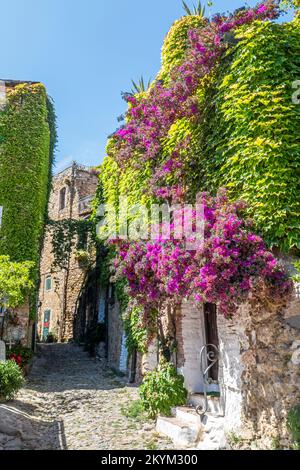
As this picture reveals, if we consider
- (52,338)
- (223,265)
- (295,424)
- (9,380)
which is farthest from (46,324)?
(295,424)

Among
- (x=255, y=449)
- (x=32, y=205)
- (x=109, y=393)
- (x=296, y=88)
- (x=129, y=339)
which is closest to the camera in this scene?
(x=255, y=449)

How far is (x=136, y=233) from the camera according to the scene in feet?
32.1

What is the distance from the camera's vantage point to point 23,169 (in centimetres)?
1303

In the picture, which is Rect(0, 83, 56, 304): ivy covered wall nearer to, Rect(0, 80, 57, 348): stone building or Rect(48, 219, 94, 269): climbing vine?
Rect(0, 80, 57, 348): stone building

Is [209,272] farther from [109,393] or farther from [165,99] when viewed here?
[109,393]

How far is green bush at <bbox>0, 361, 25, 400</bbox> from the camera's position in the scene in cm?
796

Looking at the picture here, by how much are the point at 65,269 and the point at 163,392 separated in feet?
47.6

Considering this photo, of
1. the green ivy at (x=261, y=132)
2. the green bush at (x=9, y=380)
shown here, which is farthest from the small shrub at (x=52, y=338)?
the green ivy at (x=261, y=132)

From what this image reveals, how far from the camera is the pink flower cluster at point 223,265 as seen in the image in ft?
17.5

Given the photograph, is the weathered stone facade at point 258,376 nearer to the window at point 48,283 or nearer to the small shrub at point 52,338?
the small shrub at point 52,338

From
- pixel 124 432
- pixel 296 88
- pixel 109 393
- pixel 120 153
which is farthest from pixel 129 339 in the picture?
pixel 296 88

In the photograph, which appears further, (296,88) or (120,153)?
(120,153)

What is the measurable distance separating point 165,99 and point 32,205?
21.5 feet

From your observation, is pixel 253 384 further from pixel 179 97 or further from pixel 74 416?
pixel 179 97
